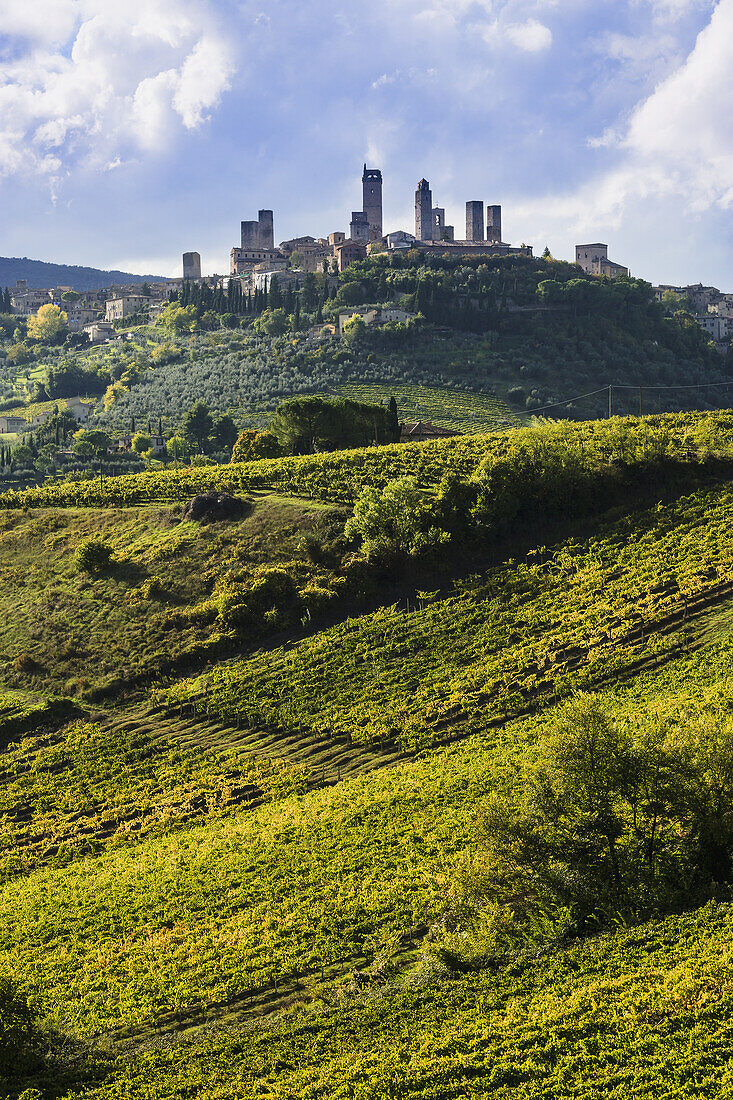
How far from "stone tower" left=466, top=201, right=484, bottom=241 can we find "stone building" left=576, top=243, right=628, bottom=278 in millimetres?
23197

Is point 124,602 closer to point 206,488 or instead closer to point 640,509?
point 206,488

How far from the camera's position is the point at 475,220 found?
18650 cm

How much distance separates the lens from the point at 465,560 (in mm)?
43438

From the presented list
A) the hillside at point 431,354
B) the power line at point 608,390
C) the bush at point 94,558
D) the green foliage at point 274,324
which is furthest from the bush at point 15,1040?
the green foliage at point 274,324

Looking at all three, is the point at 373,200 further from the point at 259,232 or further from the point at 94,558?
the point at 94,558

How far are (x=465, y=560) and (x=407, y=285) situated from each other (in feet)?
325

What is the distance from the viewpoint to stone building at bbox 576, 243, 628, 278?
17012 centimetres

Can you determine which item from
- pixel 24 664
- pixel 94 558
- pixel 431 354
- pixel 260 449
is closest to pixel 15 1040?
pixel 24 664

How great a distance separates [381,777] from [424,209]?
179629 mm

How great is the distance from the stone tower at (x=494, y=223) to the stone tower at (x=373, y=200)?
24.7 m

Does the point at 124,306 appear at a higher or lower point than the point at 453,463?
higher

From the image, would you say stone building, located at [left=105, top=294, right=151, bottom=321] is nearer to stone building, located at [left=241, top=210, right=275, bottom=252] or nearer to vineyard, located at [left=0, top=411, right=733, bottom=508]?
stone building, located at [left=241, top=210, right=275, bottom=252]

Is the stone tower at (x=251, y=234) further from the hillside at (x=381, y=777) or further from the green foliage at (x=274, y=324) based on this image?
the hillside at (x=381, y=777)

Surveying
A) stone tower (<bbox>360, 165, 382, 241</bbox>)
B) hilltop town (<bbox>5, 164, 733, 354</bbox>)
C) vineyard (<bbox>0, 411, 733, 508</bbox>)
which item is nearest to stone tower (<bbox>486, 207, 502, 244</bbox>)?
hilltop town (<bbox>5, 164, 733, 354</bbox>)
